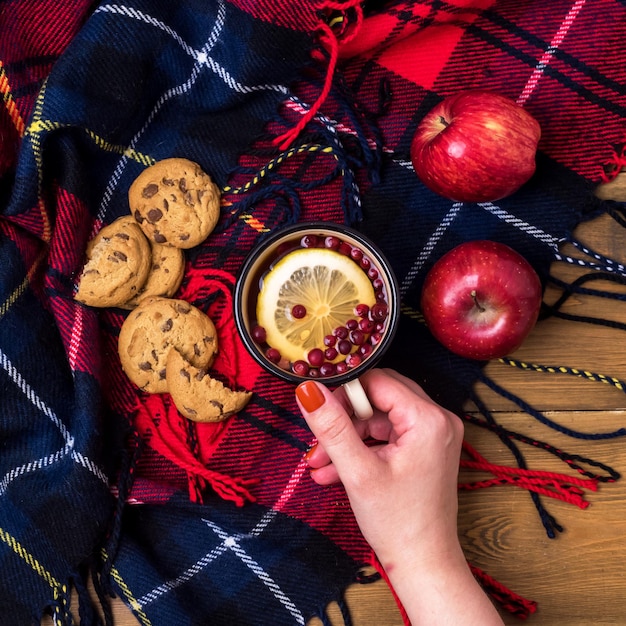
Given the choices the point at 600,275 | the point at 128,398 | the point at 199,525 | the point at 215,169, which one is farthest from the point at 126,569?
the point at 600,275

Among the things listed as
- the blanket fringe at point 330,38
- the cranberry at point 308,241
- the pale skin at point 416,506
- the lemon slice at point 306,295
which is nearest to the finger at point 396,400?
the pale skin at point 416,506

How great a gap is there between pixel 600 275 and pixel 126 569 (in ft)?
3.16

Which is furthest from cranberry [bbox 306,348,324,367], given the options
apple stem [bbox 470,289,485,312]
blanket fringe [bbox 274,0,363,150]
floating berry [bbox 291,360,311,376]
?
blanket fringe [bbox 274,0,363,150]

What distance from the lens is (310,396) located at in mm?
971

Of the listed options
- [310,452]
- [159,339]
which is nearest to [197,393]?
[159,339]

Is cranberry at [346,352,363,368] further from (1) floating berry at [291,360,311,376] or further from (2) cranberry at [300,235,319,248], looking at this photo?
(2) cranberry at [300,235,319,248]

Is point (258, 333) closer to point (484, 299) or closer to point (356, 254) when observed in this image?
point (356, 254)

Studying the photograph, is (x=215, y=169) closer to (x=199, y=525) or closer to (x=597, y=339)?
(x=199, y=525)

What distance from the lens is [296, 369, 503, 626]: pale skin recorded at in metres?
1.00

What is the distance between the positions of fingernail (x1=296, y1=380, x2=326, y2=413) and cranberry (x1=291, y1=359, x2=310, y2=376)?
0.08 meters

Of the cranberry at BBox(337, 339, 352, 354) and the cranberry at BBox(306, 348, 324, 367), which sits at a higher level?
the cranberry at BBox(337, 339, 352, 354)

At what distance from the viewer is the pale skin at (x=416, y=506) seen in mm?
1001

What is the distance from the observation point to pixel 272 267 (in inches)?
42.4

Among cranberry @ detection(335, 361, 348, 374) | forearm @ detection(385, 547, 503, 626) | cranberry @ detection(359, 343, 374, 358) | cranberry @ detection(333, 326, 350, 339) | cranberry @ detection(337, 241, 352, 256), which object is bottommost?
forearm @ detection(385, 547, 503, 626)
